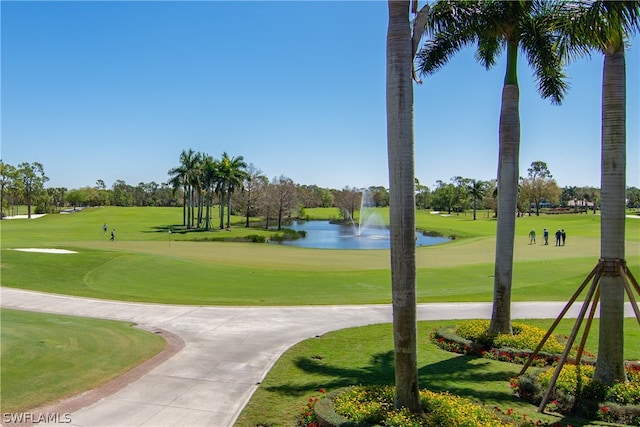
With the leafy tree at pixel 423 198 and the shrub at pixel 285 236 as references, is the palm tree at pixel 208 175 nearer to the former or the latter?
the shrub at pixel 285 236

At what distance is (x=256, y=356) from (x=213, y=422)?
394 centimetres

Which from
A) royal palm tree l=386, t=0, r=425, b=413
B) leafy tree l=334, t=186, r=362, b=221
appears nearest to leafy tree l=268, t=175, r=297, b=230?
leafy tree l=334, t=186, r=362, b=221

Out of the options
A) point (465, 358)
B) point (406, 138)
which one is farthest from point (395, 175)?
point (465, 358)

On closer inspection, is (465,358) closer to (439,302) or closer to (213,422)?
(213,422)

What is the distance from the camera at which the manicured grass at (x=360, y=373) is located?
28.5ft

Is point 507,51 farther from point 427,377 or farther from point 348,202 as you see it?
point 348,202

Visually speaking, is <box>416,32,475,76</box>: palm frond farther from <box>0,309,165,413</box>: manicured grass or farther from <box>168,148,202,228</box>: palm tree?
<box>168,148,202,228</box>: palm tree

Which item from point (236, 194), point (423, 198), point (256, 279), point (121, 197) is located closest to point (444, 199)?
point (423, 198)

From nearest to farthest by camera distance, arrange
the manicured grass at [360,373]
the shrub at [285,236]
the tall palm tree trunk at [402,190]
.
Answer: the tall palm tree trunk at [402,190]
the manicured grass at [360,373]
the shrub at [285,236]

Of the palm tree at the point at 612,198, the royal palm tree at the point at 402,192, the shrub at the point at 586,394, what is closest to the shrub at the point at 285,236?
the shrub at the point at 586,394

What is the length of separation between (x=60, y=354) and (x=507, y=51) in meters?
14.1

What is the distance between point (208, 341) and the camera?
13.2 meters

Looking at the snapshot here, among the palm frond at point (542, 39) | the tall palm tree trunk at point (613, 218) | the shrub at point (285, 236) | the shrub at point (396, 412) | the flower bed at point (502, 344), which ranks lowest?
the shrub at point (285, 236)

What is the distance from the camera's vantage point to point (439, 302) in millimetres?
20016
